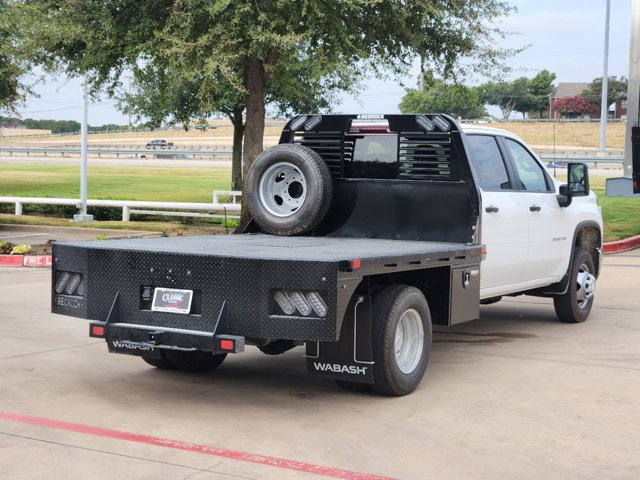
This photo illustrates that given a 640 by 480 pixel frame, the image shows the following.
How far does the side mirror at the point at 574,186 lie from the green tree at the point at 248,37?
826cm

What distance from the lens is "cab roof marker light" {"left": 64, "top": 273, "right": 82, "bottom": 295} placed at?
7.56 metres

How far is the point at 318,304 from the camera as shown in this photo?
656 cm

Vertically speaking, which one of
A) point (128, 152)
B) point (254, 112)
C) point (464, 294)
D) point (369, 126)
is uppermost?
point (128, 152)

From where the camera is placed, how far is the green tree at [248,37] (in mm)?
18203

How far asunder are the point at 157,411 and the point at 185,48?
12.1 metres

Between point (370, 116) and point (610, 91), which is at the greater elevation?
point (610, 91)

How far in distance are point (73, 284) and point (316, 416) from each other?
2.14 metres

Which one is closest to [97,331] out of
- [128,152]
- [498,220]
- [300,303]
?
[300,303]

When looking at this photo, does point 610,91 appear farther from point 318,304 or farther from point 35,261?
point 318,304

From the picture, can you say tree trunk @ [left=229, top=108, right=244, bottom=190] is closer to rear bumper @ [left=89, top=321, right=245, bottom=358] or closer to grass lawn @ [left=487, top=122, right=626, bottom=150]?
rear bumper @ [left=89, top=321, right=245, bottom=358]

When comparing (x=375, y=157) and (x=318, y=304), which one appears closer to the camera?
(x=318, y=304)

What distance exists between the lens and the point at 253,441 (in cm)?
623

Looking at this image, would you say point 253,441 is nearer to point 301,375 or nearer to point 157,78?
point 301,375

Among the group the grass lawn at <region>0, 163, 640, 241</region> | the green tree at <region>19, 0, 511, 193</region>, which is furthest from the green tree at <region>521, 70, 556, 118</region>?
the green tree at <region>19, 0, 511, 193</region>
